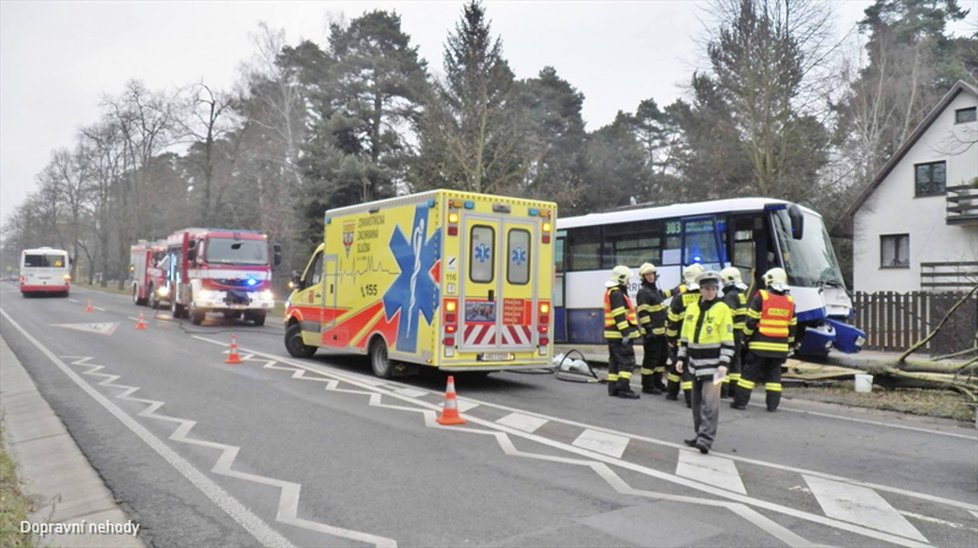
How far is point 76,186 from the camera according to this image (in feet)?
226

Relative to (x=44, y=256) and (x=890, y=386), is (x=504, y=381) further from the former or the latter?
(x=44, y=256)

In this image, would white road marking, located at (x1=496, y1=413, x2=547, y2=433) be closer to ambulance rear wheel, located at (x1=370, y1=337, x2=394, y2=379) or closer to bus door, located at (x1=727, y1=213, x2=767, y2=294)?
ambulance rear wheel, located at (x1=370, y1=337, x2=394, y2=379)

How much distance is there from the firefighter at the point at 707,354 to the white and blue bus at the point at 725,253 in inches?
238

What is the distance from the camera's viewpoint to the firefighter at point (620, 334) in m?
10.7

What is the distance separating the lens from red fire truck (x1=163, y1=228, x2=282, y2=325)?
2317 cm

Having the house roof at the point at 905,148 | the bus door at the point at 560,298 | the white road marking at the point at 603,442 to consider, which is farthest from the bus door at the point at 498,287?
the house roof at the point at 905,148

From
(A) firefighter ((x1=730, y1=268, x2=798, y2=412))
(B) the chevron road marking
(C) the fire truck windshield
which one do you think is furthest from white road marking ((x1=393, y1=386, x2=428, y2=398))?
(C) the fire truck windshield

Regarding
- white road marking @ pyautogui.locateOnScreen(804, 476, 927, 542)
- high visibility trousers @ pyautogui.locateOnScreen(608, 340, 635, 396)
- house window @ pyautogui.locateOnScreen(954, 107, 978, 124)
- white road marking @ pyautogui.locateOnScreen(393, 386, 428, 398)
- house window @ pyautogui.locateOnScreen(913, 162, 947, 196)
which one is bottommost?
white road marking @ pyautogui.locateOnScreen(804, 476, 927, 542)

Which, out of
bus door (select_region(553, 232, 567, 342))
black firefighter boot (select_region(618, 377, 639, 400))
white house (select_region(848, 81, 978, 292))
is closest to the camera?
black firefighter boot (select_region(618, 377, 639, 400))

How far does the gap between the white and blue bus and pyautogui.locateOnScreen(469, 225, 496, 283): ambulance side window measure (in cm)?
496

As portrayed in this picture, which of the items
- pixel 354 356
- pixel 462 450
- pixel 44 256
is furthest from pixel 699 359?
pixel 44 256

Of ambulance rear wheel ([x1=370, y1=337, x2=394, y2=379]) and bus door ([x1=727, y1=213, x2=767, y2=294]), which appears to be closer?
ambulance rear wheel ([x1=370, y1=337, x2=394, y2=379])

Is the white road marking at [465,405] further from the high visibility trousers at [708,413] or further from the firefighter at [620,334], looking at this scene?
the high visibility trousers at [708,413]

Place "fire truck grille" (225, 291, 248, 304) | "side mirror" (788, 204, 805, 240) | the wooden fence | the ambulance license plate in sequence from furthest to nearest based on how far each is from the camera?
"fire truck grille" (225, 291, 248, 304)
the wooden fence
"side mirror" (788, 204, 805, 240)
the ambulance license plate
